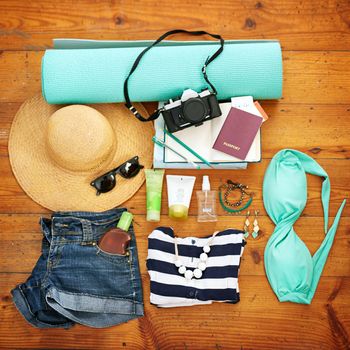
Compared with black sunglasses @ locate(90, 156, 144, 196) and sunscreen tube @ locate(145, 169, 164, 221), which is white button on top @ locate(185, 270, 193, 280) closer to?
sunscreen tube @ locate(145, 169, 164, 221)

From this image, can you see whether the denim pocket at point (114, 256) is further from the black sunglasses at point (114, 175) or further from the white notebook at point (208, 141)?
the white notebook at point (208, 141)

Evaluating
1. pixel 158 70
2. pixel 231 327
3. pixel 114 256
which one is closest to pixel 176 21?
pixel 158 70

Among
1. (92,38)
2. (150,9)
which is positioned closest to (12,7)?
(92,38)

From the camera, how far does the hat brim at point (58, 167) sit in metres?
1.19

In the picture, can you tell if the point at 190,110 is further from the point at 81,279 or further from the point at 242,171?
the point at 81,279

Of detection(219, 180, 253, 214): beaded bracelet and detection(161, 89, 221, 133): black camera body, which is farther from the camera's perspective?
detection(219, 180, 253, 214): beaded bracelet

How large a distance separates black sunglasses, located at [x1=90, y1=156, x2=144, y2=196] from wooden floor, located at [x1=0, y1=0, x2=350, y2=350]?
0.22 feet

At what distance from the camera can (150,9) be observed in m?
1.27

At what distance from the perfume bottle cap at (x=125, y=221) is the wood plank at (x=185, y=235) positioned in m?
0.04

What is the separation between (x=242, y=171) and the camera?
124 cm

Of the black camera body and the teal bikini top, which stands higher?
the black camera body

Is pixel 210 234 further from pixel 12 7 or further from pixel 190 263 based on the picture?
pixel 12 7

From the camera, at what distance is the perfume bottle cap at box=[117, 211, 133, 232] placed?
3.88 ft

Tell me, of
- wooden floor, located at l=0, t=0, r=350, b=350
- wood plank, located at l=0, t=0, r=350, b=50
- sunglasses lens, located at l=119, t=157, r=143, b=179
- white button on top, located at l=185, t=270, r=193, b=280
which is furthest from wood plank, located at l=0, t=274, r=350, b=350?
wood plank, located at l=0, t=0, r=350, b=50
